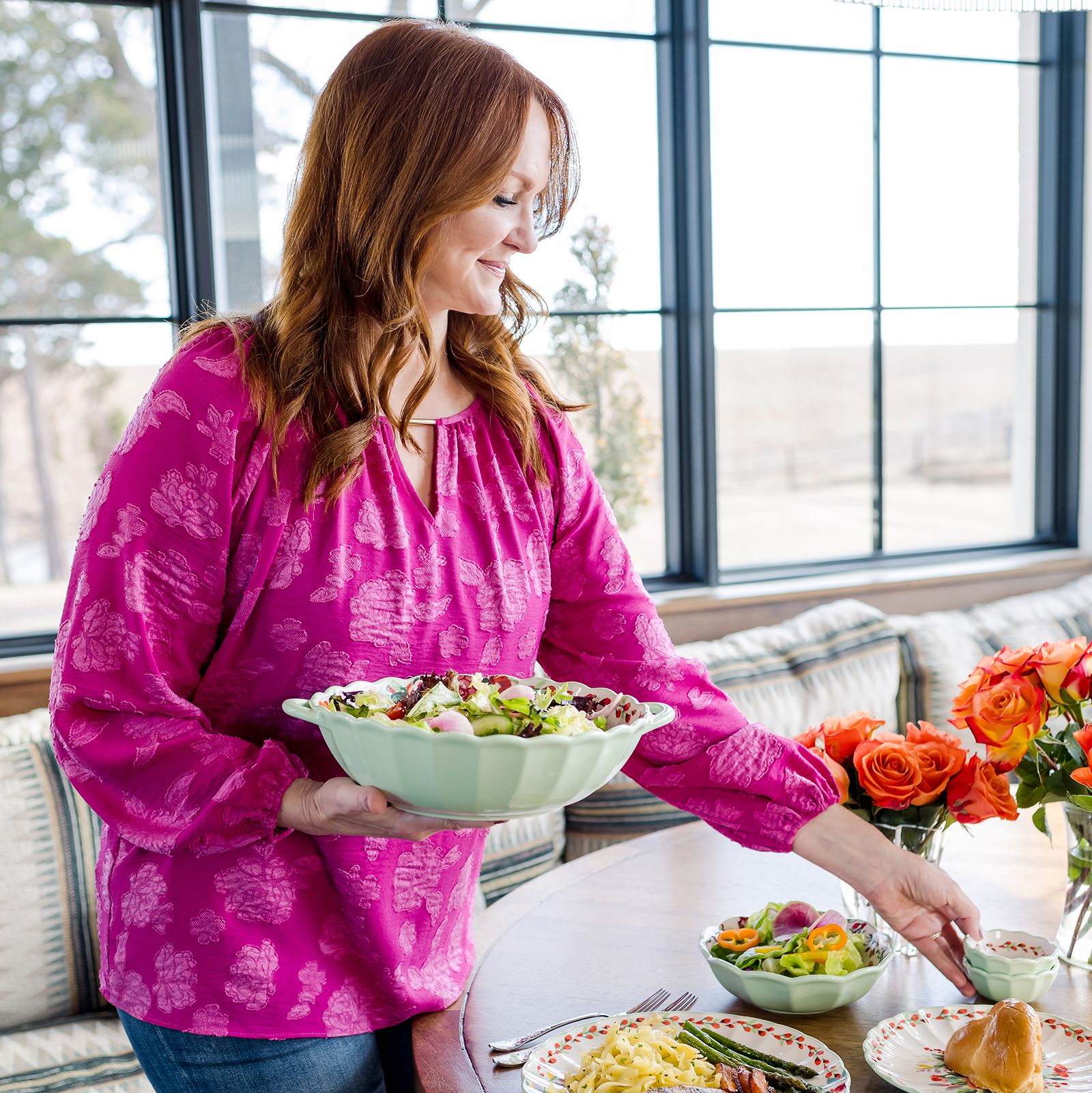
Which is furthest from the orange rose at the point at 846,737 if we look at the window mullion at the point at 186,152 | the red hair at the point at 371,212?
the window mullion at the point at 186,152

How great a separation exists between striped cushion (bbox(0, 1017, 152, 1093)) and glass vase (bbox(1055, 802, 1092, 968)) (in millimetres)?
1354

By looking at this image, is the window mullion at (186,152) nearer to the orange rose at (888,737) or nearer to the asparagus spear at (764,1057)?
the orange rose at (888,737)

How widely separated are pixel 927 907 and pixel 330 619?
2.21 ft

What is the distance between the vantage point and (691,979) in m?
1.29

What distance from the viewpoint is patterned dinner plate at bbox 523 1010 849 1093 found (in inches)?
40.1

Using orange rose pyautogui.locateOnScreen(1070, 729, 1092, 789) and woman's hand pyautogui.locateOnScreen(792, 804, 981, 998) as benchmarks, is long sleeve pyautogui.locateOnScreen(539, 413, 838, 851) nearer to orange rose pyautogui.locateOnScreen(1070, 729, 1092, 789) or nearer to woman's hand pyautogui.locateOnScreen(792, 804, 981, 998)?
woman's hand pyautogui.locateOnScreen(792, 804, 981, 998)

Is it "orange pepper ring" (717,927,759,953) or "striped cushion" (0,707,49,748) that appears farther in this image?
"striped cushion" (0,707,49,748)

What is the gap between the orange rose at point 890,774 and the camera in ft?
4.12

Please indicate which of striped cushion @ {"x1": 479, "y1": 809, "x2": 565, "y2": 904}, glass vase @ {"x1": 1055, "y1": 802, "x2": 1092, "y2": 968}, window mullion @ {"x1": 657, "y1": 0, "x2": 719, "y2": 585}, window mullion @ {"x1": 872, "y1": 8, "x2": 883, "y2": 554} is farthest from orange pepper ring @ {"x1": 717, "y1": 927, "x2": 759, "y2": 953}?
window mullion @ {"x1": 872, "y1": 8, "x2": 883, "y2": 554}

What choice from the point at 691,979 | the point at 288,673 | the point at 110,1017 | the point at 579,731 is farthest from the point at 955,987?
the point at 110,1017

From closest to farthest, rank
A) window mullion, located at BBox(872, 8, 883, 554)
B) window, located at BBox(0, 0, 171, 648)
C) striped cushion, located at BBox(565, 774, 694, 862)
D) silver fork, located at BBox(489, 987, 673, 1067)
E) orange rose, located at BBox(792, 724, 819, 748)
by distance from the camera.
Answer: silver fork, located at BBox(489, 987, 673, 1067) → orange rose, located at BBox(792, 724, 819, 748) → striped cushion, located at BBox(565, 774, 694, 862) → window, located at BBox(0, 0, 171, 648) → window mullion, located at BBox(872, 8, 883, 554)

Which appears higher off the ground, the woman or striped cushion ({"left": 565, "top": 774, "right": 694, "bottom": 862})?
the woman

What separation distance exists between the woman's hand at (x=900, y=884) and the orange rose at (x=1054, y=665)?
22 cm

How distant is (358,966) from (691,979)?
361 millimetres
